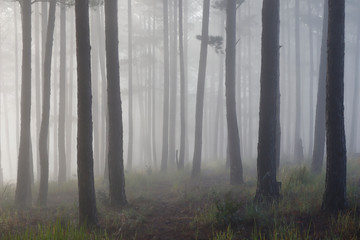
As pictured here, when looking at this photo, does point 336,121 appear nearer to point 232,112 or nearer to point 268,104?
point 268,104

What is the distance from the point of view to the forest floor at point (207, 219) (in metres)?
6.84

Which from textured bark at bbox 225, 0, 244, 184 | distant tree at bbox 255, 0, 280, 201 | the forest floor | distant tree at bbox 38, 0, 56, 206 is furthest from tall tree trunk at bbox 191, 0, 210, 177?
distant tree at bbox 255, 0, 280, 201

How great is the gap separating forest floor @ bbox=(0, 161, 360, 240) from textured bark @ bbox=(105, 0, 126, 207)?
21.1 inches

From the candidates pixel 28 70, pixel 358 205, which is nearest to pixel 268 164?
pixel 358 205

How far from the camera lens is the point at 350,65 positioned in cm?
5262

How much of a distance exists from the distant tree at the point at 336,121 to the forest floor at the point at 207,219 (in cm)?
39

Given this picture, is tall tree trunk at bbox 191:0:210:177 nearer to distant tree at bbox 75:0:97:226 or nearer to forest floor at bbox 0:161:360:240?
forest floor at bbox 0:161:360:240

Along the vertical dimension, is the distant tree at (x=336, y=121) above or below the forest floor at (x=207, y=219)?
above

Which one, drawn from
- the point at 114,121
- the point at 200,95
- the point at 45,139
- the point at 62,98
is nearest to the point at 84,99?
the point at 114,121

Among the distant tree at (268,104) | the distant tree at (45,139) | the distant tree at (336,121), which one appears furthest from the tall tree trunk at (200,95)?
the distant tree at (336,121)

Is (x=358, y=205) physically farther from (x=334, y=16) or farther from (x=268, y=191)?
(x=334, y=16)

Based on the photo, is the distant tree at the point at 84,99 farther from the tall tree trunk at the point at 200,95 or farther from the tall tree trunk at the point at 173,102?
the tall tree trunk at the point at 173,102

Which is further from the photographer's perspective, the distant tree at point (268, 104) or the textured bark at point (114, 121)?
the textured bark at point (114, 121)

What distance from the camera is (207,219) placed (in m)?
8.32
